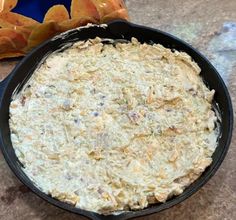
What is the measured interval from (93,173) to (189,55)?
14.9 inches

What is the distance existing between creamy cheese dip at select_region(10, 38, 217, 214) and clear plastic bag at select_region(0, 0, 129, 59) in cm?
7

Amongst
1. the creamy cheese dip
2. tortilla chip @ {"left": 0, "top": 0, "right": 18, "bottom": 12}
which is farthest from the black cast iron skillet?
tortilla chip @ {"left": 0, "top": 0, "right": 18, "bottom": 12}

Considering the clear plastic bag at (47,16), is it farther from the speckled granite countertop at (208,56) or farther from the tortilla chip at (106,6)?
the speckled granite countertop at (208,56)

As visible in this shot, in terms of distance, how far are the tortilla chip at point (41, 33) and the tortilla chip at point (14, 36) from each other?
0.7 inches

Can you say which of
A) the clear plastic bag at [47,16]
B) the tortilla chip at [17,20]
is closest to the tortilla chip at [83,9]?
the clear plastic bag at [47,16]

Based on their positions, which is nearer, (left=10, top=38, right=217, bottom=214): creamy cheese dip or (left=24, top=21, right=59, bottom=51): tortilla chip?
(left=10, top=38, right=217, bottom=214): creamy cheese dip

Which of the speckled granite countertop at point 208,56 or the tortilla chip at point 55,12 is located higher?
the tortilla chip at point 55,12

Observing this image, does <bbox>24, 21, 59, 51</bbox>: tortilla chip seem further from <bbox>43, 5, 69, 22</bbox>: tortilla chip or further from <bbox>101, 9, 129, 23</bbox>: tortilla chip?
<bbox>101, 9, 129, 23</bbox>: tortilla chip

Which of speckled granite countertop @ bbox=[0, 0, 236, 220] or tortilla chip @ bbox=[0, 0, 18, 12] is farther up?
tortilla chip @ bbox=[0, 0, 18, 12]

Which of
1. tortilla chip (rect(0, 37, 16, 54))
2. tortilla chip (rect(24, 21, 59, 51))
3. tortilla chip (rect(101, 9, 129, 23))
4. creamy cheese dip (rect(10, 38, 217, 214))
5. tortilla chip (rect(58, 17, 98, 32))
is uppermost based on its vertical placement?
tortilla chip (rect(101, 9, 129, 23))

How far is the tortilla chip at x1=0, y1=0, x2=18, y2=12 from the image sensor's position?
1103mm

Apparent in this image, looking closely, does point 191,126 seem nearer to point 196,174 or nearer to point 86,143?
point 196,174

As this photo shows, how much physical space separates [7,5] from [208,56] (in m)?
0.53

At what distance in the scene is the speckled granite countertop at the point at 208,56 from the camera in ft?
3.06
